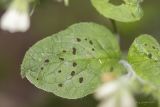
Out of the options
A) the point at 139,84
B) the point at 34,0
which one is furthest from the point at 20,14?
the point at 139,84

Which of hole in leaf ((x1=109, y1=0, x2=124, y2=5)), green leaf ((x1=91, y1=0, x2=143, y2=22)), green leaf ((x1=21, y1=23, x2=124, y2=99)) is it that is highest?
hole in leaf ((x1=109, y1=0, x2=124, y2=5))

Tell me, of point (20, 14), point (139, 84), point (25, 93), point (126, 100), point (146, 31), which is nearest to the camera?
point (126, 100)

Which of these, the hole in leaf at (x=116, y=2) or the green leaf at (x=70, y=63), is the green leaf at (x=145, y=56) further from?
the hole in leaf at (x=116, y=2)

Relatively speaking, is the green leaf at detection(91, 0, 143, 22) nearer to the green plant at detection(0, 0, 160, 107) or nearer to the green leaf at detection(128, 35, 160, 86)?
the green plant at detection(0, 0, 160, 107)

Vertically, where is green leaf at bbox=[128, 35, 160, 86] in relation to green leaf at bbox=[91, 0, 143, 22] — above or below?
below

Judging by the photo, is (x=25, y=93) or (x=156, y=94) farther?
(x=25, y=93)

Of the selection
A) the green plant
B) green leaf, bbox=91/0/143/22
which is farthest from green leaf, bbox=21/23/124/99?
green leaf, bbox=91/0/143/22

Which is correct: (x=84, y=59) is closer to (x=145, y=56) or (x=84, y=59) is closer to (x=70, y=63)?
(x=70, y=63)

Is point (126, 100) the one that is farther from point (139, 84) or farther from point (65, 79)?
point (65, 79)
